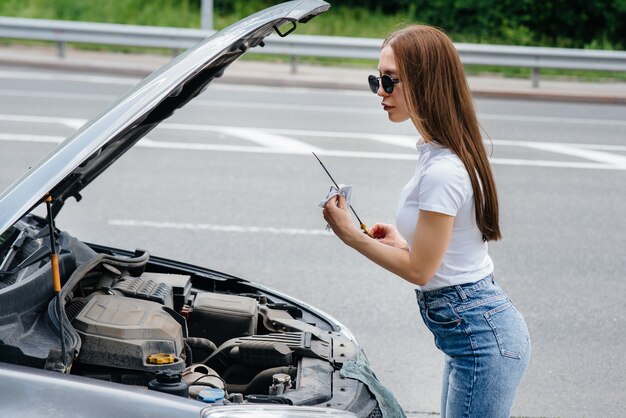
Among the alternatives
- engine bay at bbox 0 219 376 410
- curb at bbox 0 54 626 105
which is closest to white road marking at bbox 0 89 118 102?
curb at bbox 0 54 626 105

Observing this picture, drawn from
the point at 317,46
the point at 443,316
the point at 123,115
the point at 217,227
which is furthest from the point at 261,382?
the point at 317,46

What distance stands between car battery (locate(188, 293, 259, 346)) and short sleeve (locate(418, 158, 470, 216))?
3.13 ft

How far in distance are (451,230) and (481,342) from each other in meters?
0.35

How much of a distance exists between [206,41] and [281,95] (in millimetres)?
12041

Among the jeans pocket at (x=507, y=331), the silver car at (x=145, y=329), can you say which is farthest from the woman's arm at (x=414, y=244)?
the silver car at (x=145, y=329)

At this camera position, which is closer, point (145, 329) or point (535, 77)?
point (145, 329)

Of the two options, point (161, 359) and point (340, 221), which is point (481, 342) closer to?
point (340, 221)

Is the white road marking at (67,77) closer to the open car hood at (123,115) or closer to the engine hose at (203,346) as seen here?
the engine hose at (203,346)

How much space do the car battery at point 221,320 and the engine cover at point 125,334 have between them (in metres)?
0.36

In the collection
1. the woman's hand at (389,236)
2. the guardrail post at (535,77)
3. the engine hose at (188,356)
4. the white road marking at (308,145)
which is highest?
the woman's hand at (389,236)

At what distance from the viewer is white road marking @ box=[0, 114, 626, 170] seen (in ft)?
34.2

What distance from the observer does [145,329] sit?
288 centimetres

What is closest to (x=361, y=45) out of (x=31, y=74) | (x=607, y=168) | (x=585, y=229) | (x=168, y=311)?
(x=31, y=74)

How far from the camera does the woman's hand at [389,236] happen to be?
3.12 metres
